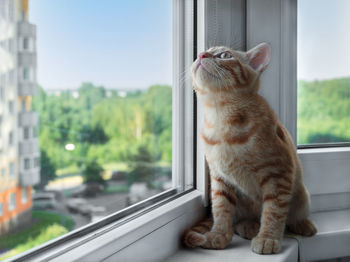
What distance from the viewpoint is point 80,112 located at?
663 mm

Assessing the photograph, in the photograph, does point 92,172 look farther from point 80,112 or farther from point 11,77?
point 11,77

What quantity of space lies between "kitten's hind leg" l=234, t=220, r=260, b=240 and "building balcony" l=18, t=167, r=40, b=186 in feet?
2.00

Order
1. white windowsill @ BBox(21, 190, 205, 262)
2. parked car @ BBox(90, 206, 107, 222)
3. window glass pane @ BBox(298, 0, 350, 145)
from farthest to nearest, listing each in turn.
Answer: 1. window glass pane @ BBox(298, 0, 350, 145)
2. parked car @ BBox(90, 206, 107, 222)
3. white windowsill @ BBox(21, 190, 205, 262)

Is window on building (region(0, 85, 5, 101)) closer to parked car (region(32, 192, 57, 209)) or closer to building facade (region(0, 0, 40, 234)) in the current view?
building facade (region(0, 0, 40, 234))

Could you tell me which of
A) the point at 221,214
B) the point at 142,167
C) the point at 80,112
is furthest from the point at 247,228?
the point at 80,112

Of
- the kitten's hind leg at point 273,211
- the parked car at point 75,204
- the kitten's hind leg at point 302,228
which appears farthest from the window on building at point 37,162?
the kitten's hind leg at point 302,228

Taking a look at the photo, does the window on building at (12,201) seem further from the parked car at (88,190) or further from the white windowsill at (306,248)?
the white windowsill at (306,248)

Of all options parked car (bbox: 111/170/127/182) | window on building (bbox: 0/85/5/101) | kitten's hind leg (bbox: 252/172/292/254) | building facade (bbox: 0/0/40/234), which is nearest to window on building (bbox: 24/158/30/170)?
building facade (bbox: 0/0/40/234)

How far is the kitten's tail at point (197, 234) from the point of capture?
87cm

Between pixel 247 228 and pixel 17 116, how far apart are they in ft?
2.26

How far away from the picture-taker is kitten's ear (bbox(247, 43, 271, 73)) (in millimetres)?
884

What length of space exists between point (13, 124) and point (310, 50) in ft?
3.75

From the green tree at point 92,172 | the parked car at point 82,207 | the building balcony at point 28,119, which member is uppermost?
the building balcony at point 28,119

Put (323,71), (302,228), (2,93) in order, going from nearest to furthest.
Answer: (2,93) → (302,228) → (323,71)
